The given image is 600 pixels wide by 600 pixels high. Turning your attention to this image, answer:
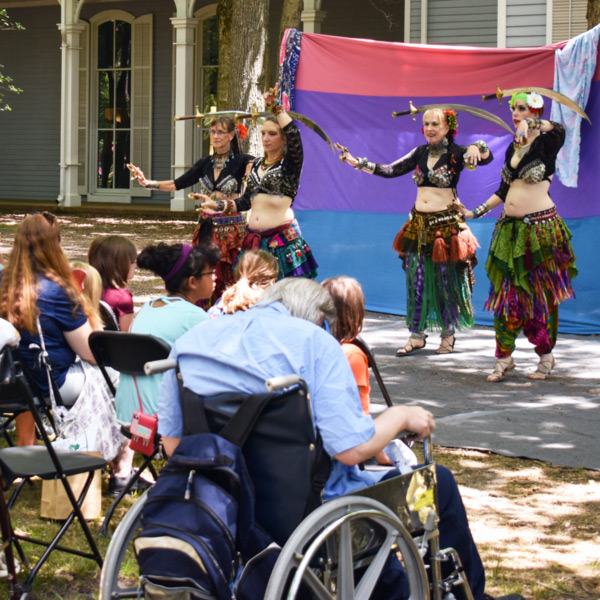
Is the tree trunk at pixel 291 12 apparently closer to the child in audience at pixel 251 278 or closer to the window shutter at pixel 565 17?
the window shutter at pixel 565 17

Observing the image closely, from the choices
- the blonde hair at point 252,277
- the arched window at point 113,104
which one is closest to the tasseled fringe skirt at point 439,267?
the blonde hair at point 252,277

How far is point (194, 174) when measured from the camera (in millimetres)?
7445

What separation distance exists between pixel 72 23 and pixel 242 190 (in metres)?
13.8

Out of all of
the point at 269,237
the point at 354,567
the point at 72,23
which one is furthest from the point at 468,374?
the point at 72,23

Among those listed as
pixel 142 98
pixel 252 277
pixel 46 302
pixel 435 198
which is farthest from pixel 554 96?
pixel 142 98

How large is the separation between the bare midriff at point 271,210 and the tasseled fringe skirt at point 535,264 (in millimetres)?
1433

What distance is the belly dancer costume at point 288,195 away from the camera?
698 cm

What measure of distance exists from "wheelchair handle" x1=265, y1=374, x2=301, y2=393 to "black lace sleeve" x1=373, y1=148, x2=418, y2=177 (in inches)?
203

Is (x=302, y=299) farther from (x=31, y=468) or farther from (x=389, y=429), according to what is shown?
(x=31, y=468)

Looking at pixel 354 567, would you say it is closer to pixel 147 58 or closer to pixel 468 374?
pixel 468 374

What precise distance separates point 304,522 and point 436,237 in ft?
16.9

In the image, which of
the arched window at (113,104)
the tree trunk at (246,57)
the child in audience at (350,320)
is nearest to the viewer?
the child in audience at (350,320)

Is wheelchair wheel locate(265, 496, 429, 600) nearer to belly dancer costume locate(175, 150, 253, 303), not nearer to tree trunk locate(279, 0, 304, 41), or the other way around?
belly dancer costume locate(175, 150, 253, 303)

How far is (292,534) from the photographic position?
2473mm
